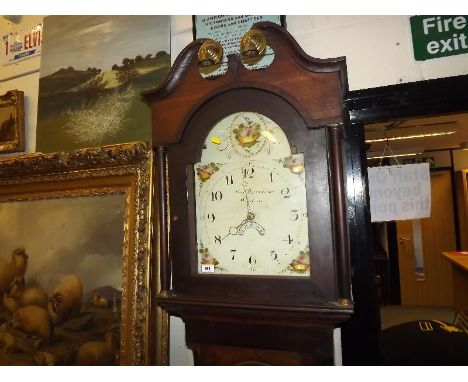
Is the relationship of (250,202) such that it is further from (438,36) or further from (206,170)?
(438,36)

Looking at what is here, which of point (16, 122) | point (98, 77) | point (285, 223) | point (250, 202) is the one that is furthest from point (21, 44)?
point (285, 223)

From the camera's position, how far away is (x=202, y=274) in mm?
899

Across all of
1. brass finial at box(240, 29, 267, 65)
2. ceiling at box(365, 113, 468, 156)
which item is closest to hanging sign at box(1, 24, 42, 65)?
brass finial at box(240, 29, 267, 65)

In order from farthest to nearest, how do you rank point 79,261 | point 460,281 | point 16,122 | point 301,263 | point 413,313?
1. point 413,313
2. point 460,281
3. point 16,122
4. point 79,261
5. point 301,263

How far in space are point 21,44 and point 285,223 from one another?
130 centimetres

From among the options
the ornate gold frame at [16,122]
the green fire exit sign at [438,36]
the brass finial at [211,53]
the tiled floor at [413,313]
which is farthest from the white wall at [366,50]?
the tiled floor at [413,313]

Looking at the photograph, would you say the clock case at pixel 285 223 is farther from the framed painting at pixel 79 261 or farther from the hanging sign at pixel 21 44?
the hanging sign at pixel 21 44

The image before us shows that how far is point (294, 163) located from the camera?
845mm

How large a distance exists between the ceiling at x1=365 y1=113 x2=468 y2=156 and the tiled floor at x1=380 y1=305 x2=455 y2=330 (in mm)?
1891

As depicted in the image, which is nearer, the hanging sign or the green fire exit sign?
the green fire exit sign

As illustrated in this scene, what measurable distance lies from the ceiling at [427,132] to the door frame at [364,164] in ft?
5.68

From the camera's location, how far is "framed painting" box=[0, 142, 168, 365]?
3.35 ft

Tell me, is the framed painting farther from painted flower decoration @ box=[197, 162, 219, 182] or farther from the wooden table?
the wooden table
